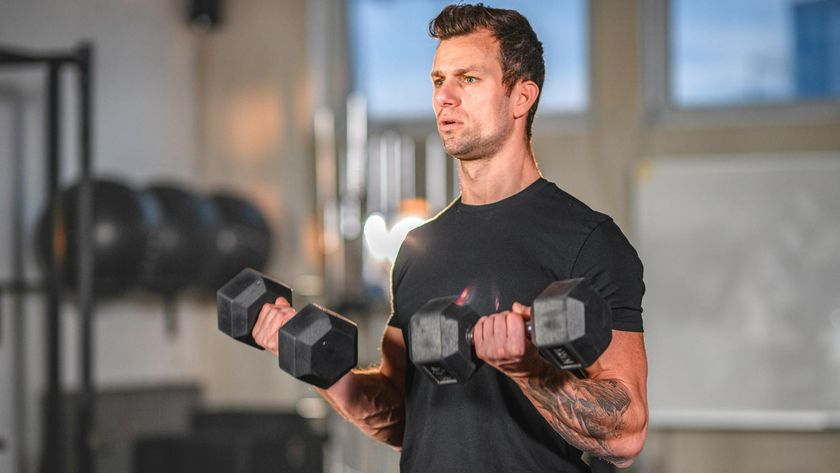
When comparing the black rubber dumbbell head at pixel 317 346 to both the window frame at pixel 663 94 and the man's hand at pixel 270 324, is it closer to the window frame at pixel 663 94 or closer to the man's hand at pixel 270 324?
the man's hand at pixel 270 324

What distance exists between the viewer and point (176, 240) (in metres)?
4.89

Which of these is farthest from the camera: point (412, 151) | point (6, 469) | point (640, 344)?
point (412, 151)

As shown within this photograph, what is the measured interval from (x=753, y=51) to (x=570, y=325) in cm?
429

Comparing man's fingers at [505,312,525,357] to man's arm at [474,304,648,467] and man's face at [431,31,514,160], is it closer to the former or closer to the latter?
man's arm at [474,304,648,467]

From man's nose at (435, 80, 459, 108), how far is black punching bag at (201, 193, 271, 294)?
3471mm

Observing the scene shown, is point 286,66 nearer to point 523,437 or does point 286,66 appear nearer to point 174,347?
point 174,347

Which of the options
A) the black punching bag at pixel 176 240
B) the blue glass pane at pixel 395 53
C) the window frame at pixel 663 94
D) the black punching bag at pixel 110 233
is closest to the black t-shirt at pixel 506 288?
the black punching bag at pixel 110 233

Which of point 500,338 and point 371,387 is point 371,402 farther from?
point 500,338

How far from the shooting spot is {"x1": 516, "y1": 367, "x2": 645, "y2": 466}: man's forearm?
1.57 metres

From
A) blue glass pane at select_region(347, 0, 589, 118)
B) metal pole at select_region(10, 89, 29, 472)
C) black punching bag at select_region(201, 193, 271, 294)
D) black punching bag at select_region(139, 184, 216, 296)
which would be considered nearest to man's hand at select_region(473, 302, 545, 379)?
black punching bag at select_region(139, 184, 216, 296)

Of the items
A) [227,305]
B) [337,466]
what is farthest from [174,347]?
[227,305]

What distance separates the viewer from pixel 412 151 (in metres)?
5.74

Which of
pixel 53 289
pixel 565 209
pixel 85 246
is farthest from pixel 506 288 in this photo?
pixel 53 289

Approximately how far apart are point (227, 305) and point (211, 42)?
4431 millimetres
